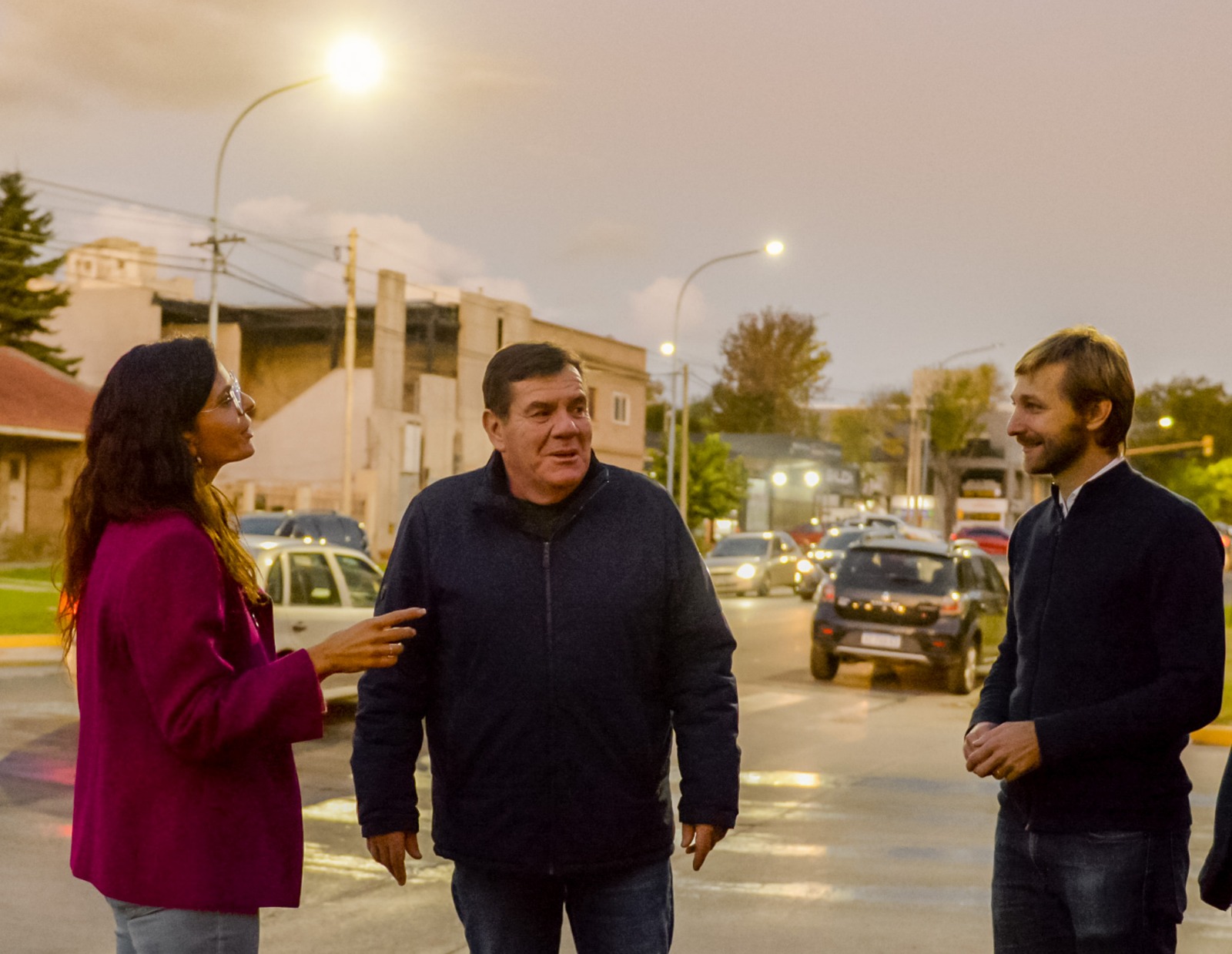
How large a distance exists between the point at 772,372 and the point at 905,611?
290ft

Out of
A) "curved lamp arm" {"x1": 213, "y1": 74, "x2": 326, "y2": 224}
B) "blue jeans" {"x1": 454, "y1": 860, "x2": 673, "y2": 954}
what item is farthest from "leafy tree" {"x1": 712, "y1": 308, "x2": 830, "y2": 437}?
"blue jeans" {"x1": 454, "y1": 860, "x2": 673, "y2": 954}

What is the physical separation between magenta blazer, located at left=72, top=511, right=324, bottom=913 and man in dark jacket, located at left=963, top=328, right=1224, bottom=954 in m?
1.65

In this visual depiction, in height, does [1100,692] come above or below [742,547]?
below

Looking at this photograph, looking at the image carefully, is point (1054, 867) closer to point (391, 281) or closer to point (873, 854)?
point (873, 854)

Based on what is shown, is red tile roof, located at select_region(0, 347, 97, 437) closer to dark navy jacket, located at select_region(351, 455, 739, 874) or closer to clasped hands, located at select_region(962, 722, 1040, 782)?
dark navy jacket, located at select_region(351, 455, 739, 874)

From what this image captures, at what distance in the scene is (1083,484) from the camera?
3.51 meters

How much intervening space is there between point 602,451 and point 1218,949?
51627mm

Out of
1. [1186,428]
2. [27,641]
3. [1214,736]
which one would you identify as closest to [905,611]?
[1214,736]

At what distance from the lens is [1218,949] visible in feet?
20.4

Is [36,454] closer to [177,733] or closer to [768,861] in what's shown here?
[768,861]

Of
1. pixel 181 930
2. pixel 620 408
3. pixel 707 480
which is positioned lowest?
pixel 181 930

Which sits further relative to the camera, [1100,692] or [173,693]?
[1100,692]

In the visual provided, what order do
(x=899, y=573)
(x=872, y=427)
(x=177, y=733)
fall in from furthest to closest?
(x=872, y=427) < (x=899, y=573) < (x=177, y=733)

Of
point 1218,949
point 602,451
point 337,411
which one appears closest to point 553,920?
point 1218,949
